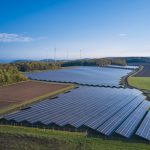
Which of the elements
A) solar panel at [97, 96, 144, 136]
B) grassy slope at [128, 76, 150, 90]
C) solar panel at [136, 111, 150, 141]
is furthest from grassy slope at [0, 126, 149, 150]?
grassy slope at [128, 76, 150, 90]

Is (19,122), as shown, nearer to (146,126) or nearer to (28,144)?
(28,144)

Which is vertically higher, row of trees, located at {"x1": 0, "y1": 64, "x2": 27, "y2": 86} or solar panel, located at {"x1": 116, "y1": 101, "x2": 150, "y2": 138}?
row of trees, located at {"x1": 0, "y1": 64, "x2": 27, "y2": 86}

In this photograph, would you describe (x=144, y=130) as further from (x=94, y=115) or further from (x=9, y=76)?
(x=9, y=76)

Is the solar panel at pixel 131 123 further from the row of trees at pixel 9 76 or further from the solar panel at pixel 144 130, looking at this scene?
the row of trees at pixel 9 76

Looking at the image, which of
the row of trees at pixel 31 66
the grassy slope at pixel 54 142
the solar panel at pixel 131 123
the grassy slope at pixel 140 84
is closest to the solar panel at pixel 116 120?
the solar panel at pixel 131 123

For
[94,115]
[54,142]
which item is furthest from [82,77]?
[54,142]

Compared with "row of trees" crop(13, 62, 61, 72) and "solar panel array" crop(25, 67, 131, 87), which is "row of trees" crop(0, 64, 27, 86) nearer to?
"solar panel array" crop(25, 67, 131, 87)
